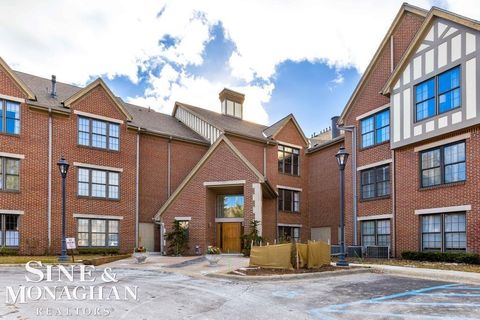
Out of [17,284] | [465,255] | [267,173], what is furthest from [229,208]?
[17,284]

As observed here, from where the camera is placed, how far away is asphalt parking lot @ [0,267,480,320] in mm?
9695

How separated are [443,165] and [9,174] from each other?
24060 millimetres

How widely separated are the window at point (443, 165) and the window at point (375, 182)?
294 centimetres

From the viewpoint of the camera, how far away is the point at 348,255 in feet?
87.0

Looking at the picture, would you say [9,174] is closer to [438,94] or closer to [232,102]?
[232,102]

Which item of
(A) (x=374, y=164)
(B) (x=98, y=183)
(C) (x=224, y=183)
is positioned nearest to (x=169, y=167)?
(B) (x=98, y=183)

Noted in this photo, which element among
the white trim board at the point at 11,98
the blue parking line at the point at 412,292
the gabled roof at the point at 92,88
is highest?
the gabled roof at the point at 92,88

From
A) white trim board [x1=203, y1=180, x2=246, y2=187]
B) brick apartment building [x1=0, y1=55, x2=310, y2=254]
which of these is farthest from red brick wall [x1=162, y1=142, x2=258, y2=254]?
white trim board [x1=203, y1=180, x2=246, y2=187]

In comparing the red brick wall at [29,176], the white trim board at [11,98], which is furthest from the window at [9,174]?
the white trim board at [11,98]

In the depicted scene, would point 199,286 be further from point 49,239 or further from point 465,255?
point 49,239

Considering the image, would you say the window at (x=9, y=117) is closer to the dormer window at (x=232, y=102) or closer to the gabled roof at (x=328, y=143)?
the dormer window at (x=232, y=102)

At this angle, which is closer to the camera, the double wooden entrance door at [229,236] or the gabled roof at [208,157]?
the gabled roof at [208,157]

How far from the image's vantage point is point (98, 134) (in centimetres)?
3005

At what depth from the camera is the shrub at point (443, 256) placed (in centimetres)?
1905
